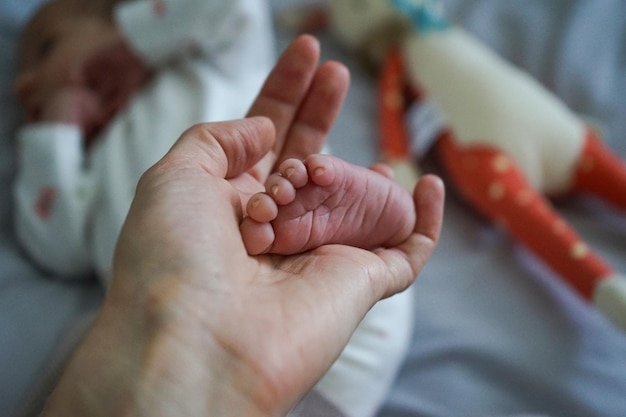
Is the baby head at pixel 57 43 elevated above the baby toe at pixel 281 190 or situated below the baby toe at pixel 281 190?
below

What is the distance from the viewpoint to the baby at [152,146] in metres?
0.49

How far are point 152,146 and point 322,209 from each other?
407mm

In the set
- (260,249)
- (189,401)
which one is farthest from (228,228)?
(189,401)

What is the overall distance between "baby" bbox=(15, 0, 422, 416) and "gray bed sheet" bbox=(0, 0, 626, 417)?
0.05 m

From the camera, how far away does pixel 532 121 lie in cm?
89

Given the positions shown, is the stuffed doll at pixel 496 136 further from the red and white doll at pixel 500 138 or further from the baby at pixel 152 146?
the baby at pixel 152 146

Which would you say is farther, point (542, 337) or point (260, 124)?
point (542, 337)

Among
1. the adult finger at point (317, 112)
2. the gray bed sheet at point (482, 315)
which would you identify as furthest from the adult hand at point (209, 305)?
the gray bed sheet at point (482, 315)

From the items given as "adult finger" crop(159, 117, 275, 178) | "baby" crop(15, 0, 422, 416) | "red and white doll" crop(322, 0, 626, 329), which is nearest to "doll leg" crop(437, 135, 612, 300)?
"red and white doll" crop(322, 0, 626, 329)

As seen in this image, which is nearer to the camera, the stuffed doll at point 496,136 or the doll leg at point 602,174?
the stuffed doll at point 496,136

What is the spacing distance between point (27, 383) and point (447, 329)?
538mm

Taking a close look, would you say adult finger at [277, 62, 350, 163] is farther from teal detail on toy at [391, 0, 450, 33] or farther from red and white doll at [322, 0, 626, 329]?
teal detail on toy at [391, 0, 450, 33]

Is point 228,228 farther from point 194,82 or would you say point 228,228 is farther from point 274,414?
point 194,82

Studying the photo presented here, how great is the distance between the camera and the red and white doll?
766mm
